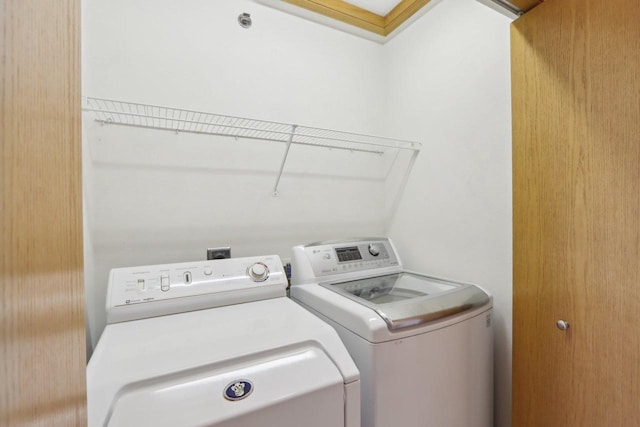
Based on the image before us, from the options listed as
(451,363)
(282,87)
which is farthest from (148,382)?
(282,87)

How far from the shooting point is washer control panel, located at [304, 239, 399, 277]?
1.43m

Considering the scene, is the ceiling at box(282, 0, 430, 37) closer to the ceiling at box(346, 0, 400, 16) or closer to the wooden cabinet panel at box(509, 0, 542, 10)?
the ceiling at box(346, 0, 400, 16)

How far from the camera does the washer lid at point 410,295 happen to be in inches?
36.8

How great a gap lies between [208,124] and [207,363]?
3.61 ft

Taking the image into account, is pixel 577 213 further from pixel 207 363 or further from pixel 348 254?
pixel 207 363

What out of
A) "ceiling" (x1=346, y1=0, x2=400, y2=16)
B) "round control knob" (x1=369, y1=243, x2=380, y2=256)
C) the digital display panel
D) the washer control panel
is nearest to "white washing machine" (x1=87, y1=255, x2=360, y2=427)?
the washer control panel

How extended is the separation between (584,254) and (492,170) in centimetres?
54

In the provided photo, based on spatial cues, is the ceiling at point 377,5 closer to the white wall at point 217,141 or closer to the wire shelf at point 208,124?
the white wall at point 217,141

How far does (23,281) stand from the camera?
0.83ft

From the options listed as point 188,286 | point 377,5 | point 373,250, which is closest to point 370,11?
point 377,5

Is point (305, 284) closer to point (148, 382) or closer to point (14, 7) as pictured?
point (148, 382)

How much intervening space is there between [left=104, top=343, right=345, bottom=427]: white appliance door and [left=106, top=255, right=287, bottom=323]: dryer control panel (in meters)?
0.47

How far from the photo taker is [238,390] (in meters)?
0.67

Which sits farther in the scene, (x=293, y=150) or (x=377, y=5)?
(x=377, y=5)
